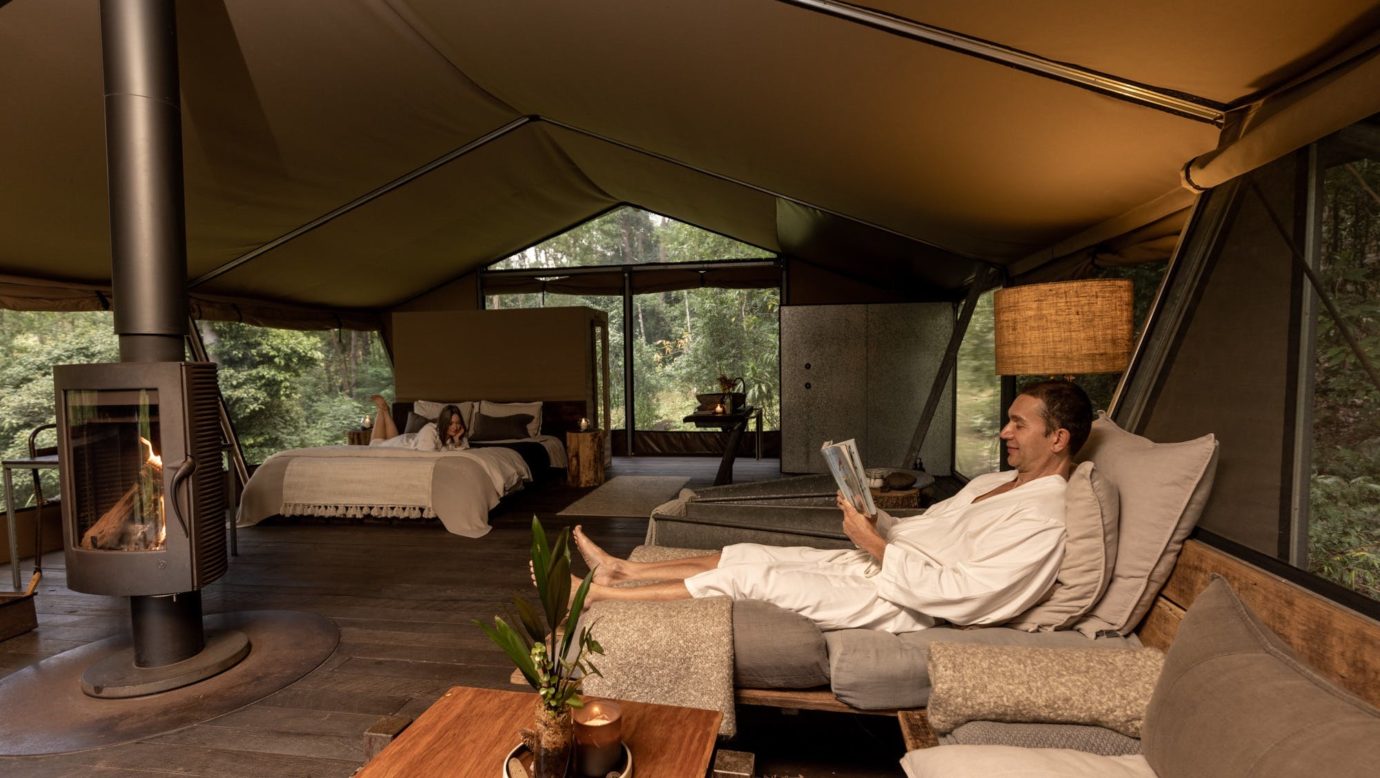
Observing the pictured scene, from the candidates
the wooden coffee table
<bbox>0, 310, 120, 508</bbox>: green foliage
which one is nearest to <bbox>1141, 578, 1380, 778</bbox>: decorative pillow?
the wooden coffee table

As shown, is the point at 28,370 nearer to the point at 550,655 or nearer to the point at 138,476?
the point at 138,476

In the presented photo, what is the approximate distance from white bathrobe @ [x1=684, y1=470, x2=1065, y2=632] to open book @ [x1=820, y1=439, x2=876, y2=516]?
0.56 ft

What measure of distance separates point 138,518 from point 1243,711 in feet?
11.3

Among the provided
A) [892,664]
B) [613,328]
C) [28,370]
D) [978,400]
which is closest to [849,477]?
[892,664]

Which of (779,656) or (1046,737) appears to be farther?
(779,656)

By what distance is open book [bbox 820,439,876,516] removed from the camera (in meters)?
1.99

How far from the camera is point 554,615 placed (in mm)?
1084

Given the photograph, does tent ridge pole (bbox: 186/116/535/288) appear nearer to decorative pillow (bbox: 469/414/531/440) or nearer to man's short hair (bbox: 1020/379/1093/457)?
decorative pillow (bbox: 469/414/531/440)

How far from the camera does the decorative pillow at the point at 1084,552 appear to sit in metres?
1.63

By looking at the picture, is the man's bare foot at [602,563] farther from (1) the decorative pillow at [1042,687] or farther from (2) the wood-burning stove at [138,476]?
(2) the wood-burning stove at [138,476]

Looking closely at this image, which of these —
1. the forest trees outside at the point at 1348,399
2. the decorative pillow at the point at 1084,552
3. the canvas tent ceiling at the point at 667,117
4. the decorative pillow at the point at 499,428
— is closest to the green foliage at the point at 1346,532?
the forest trees outside at the point at 1348,399

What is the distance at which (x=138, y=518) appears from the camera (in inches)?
100

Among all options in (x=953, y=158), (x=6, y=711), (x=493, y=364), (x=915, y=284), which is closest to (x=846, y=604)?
(x=953, y=158)

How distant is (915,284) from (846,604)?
5.70 meters
